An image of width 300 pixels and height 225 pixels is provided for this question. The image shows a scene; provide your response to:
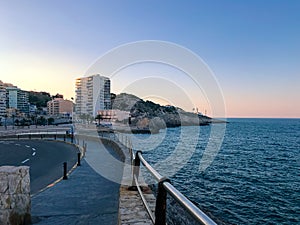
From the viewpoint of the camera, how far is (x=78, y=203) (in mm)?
6543

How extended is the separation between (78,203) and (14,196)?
2.13 metres

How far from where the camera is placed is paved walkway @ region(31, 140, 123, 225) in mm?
5441

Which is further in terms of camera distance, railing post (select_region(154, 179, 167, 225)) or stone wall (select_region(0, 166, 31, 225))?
stone wall (select_region(0, 166, 31, 225))

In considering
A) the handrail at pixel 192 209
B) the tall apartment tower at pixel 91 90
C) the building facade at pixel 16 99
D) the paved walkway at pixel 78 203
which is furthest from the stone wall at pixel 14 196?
the building facade at pixel 16 99

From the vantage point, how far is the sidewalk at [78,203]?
17.9 ft

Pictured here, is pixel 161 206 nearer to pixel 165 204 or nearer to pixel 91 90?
pixel 165 204

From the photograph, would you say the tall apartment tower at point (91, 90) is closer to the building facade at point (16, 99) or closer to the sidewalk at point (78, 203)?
the sidewalk at point (78, 203)

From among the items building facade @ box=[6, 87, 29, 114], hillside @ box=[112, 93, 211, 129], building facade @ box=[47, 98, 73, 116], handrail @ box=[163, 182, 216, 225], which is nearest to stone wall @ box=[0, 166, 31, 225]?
handrail @ box=[163, 182, 216, 225]

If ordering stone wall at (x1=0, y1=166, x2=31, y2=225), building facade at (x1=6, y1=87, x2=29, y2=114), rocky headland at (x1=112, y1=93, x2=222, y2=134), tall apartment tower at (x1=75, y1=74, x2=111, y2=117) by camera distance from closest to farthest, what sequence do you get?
stone wall at (x1=0, y1=166, x2=31, y2=225), tall apartment tower at (x1=75, y1=74, x2=111, y2=117), rocky headland at (x1=112, y1=93, x2=222, y2=134), building facade at (x1=6, y1=87, x2=29, y2=114)

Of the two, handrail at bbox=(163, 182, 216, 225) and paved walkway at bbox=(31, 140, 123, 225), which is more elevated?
handrail at bbox=(163, 182, 216, 225)

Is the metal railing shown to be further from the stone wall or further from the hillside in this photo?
the hillside

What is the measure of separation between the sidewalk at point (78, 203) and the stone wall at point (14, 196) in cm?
50

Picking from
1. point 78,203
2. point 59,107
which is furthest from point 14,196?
point 59,107

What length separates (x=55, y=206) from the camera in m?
6.29
